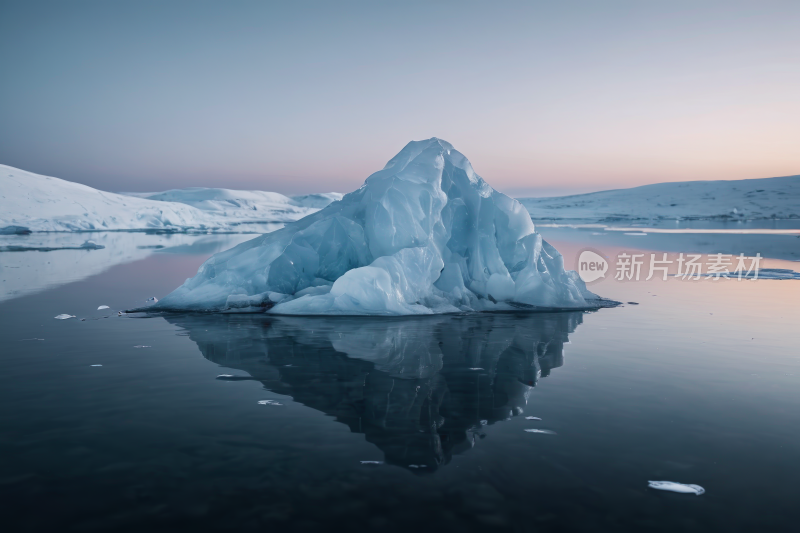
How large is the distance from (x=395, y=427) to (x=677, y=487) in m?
2.15

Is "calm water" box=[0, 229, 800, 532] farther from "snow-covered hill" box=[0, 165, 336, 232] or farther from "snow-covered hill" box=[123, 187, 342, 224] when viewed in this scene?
"snow-covered hill" box=[123, 187, 342, 224]

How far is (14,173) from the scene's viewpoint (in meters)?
49.5

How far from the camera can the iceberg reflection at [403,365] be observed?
4.59 metres

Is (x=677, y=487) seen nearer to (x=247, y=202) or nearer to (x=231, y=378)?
(x=231, y=378)

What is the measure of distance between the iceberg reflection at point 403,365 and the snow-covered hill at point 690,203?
7236 centimetres

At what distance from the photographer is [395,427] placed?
15.0 ft

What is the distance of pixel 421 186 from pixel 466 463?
8.20 m

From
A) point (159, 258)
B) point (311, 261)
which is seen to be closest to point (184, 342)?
point (311, 261)

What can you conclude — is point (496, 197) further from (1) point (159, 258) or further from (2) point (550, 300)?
(1) point (159, 258)

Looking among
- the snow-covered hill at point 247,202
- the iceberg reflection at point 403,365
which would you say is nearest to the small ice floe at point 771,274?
the iceberg reflection at point 403,365

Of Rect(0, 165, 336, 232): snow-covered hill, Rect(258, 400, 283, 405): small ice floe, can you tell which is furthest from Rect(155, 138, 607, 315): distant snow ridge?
Rect(0, 165, 336, 232): snow-covered hill

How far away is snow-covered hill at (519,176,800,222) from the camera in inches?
3127

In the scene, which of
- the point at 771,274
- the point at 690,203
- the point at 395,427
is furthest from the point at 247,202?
the point at 395,427

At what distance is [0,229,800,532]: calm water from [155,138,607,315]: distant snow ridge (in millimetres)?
1561
